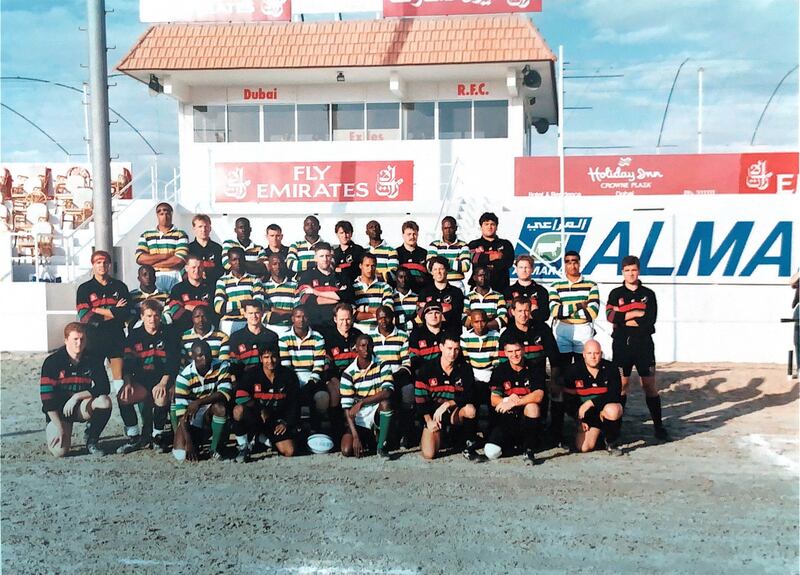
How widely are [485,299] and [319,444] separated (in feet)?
7.33

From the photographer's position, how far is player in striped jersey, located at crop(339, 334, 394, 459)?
7.11m

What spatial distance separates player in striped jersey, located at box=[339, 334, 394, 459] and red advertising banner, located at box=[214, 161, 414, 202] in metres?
9.97

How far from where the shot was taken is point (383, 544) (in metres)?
4.92

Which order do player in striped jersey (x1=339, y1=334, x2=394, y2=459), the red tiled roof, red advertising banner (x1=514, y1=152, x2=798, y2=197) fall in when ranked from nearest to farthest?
1. player in striped jersey (x1=339, y1=334, x2=394, y2=459)
2. red advertising banner (x1=514, y1=152, x2=798, y2=197)
3. the red tiled roof

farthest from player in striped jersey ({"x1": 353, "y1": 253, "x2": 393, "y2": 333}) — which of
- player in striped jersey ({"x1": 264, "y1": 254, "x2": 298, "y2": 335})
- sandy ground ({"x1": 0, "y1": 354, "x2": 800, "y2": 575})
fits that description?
sandy ground ({"x1": 0, "y1": 354, "x2": 800, "y2": 575})

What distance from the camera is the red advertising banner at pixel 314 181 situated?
1692 cm

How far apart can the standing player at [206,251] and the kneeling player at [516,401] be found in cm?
334

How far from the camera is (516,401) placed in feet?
23.2

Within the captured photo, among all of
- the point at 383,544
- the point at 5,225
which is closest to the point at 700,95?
the point at 383,544

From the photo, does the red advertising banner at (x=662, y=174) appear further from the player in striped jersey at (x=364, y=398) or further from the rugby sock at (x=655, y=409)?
the player in striped jersey at (x=364, y=398)

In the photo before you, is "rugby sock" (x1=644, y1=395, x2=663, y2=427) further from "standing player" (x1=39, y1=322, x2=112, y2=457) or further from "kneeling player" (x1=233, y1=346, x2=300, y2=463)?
"standing player" (x1=39, y1=322, x2=112, y2=457)

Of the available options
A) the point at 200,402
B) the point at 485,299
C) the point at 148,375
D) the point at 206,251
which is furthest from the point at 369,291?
the point at 148,375

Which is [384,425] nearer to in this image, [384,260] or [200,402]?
[200,402]

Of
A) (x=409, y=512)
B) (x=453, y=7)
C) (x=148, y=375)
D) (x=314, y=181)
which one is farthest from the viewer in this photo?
(x=314, y=181)
